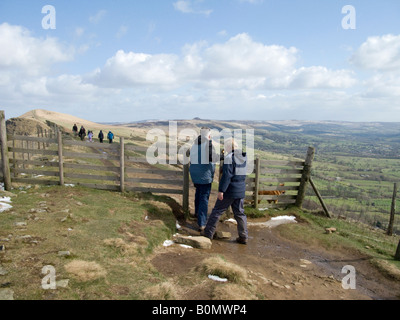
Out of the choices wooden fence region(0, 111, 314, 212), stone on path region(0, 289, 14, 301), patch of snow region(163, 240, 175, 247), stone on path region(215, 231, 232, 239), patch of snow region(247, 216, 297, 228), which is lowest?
patch of snow region(247, 216, 297, 228)

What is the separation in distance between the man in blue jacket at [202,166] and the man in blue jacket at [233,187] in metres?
0.69

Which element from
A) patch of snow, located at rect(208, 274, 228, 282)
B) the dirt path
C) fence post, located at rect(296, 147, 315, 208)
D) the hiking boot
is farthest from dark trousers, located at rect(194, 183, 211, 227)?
fence post, located at rect(296, 147, 315, 208)

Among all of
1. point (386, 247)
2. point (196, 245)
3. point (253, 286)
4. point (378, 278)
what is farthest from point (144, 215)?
point (386, 247)

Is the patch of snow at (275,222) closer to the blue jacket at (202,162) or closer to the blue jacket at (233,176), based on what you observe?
the blue jacket at (233,176)

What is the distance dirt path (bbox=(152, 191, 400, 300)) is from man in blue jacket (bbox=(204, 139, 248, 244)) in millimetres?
428

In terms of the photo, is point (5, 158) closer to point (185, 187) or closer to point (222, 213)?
point (185, 187)

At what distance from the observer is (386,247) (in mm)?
8000

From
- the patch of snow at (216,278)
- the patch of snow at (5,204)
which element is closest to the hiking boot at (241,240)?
the patch of snow at (216,278)

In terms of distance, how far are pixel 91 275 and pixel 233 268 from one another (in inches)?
94.6

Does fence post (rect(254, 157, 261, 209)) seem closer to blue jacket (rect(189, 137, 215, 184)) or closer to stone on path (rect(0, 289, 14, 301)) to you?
blue jacket (rect(189, 137, 215, 184))

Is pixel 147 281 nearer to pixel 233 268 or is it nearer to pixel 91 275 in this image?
pixel 91 275

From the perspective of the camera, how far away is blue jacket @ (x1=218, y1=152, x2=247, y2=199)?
7004 millimetres
